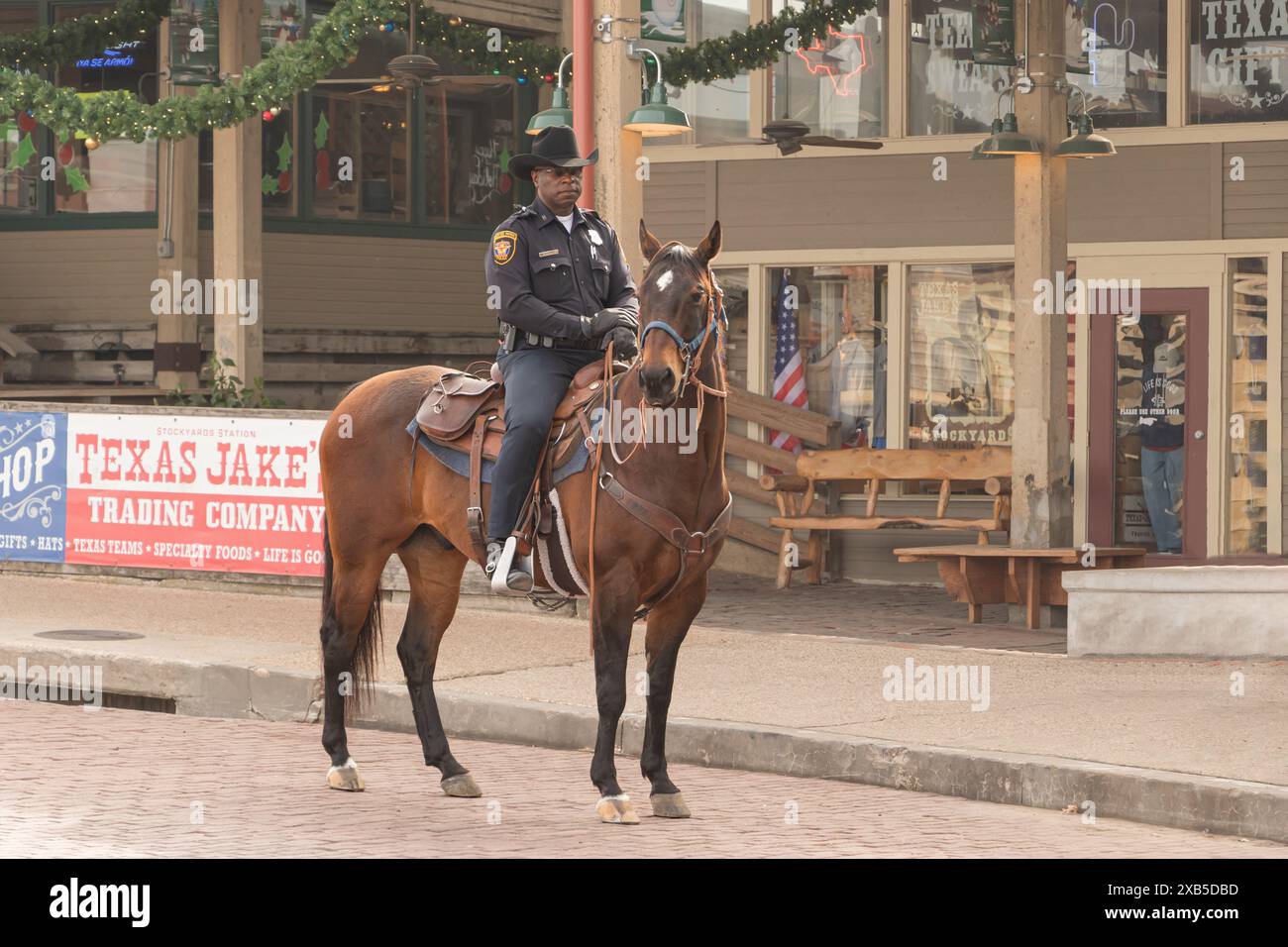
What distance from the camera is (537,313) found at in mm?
8789

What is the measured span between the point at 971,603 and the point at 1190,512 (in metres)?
3.04

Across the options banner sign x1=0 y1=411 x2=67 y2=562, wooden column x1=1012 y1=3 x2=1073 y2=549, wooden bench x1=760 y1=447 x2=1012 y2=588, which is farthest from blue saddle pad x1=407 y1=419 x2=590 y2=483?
wooden bench x1=760 y1=447 x2=1012 y2=588

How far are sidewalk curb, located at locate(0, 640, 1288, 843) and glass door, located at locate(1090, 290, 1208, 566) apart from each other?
8.05m

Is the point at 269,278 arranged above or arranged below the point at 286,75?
below

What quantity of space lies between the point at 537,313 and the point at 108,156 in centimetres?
1686

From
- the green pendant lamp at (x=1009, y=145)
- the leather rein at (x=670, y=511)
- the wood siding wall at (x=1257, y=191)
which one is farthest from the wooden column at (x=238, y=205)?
the leather rein at (x=670, y=511)

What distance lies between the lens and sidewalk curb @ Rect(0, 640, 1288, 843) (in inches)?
334

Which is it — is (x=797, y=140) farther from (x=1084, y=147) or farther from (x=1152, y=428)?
(x=1152, y=428)

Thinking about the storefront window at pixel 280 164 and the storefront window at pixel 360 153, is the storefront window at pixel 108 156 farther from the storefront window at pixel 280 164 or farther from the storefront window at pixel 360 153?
the storefront window at pixel 360 153

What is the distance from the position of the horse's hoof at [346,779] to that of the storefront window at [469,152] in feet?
57.8

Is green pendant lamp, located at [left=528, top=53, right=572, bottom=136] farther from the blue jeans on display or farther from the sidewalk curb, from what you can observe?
the blue jeans on display

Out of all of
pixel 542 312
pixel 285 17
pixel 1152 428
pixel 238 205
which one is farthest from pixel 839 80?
pixel 542 312
